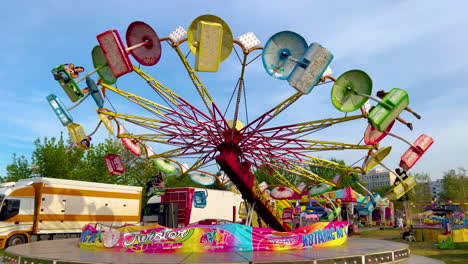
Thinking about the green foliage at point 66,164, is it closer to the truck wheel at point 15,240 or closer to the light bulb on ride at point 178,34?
the truck wheel at point 15,240

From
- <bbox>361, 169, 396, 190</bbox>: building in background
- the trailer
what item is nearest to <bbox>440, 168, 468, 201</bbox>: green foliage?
the trailer

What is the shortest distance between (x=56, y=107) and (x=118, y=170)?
7660mm

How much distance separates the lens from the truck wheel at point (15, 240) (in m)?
20.4

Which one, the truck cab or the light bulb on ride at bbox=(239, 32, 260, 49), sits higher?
the light bulb on ride at bbox=(239, 32, 260, 49)

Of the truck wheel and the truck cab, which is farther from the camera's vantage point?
the truck cab

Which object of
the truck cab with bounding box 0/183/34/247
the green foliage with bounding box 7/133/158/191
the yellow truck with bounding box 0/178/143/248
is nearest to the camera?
the truck cab with bounding box 0/183/34/247

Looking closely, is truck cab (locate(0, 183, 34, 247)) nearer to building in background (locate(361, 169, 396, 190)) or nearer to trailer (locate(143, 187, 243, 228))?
trailer (locate(143, 187, 243, 228))

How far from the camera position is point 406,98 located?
12875mm

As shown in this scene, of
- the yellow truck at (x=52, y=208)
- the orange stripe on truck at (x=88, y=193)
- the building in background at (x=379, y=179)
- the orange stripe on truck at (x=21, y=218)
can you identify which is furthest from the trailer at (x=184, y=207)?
the building in background at (x=379, y=179)

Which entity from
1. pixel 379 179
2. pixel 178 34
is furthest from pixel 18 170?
pixel 379 179

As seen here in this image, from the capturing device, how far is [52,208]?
22688mm

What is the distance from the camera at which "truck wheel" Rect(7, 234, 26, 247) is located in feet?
66.8

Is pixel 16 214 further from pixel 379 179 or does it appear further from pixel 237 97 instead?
pixel 379 179

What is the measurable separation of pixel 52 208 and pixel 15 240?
2.79 meters
